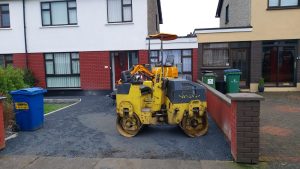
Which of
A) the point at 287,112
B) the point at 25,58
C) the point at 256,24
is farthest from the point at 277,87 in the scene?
the point at 25,58

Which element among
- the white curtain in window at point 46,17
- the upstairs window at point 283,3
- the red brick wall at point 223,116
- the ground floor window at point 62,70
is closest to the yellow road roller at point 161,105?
the red brick wall at point 223,116

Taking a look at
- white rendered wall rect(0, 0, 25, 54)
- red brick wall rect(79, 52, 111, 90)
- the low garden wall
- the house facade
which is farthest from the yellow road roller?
white rendered wall rect(0, 0, 25, 54)

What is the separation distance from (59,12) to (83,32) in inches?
73.3

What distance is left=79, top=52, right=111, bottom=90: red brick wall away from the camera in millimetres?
15227

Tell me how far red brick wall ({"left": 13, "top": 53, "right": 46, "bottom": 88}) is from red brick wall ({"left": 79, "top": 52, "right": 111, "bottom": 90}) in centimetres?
242

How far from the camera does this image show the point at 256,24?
14.8 m

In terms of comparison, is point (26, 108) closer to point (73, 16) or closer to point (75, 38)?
point (75, 38)

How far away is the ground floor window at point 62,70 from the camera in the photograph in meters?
15.6

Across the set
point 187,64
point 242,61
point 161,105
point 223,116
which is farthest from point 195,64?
point 223,116

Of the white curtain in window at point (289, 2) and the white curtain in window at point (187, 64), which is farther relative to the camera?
the white curtain in window at point (187, 64)

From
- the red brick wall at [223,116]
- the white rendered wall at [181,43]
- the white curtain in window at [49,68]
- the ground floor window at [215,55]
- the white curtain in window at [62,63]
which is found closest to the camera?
the red brick wall at [223,116]

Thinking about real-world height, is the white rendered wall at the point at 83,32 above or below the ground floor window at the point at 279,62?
above

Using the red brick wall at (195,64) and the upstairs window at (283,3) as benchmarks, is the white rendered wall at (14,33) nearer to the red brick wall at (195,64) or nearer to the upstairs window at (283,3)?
the red brick wall at (195,64)

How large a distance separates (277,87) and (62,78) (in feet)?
40.6
